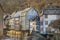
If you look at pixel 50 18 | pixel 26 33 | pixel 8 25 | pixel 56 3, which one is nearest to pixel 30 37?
pixel 26 33

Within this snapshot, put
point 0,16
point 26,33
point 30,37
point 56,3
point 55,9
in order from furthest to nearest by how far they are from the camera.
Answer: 1. point 56,3
2. point 55,9
3. point 26,33
4. point 30,37
5. point 0,16

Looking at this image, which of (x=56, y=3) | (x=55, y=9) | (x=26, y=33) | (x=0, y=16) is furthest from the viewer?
(x=56, y=3)

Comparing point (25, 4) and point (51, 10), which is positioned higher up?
point (25, 4)

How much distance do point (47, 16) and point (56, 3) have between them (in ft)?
1.31

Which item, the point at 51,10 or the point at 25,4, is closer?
the point at 51,10

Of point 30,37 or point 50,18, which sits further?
point 50,18

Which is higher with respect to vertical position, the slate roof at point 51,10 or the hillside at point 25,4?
the hillside at point 25,4

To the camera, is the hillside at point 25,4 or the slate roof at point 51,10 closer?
the slate roof at point 51,10

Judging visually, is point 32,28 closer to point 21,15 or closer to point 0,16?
point 21,15

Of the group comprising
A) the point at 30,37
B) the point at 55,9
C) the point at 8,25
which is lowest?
the point at 30,37

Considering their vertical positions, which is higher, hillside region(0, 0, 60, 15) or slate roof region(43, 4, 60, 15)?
hillside region(0, 0, 60, 15)

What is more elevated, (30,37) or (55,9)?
(55,9)

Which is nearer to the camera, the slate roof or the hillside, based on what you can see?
the slate roof

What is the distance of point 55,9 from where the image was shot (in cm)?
279
